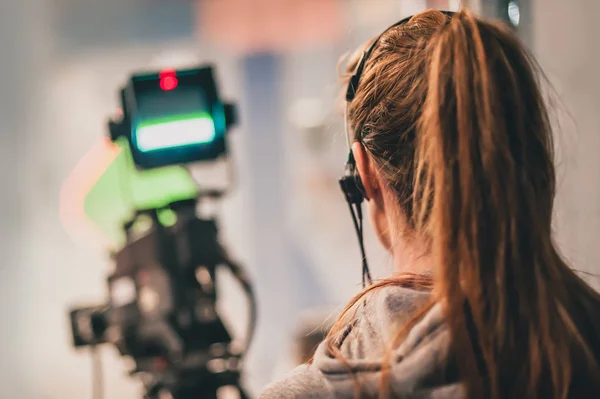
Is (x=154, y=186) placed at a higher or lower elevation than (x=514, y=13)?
lower

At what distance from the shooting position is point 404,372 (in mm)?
720

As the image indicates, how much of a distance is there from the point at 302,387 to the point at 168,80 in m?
0.65

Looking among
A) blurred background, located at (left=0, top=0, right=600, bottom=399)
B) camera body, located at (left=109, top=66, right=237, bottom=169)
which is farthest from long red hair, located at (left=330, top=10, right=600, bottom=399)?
blurred background, located at (left=0, top=0, right=600, bottom=399)

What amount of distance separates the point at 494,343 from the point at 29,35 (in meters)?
3.27

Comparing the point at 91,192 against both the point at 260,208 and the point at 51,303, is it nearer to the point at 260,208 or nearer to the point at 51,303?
the point at 51,303

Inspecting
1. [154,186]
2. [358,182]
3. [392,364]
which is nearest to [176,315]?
[154,186]

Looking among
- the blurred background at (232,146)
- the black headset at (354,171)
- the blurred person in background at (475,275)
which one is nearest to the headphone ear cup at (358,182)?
the black headset at (354,171)

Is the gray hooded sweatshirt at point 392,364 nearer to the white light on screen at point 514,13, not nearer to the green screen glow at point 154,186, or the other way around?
the green screen glow at point 154,186

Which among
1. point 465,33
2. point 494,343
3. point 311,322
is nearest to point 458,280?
point 494,343

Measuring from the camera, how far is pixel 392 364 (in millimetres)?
732

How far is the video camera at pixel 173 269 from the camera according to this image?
122 cm

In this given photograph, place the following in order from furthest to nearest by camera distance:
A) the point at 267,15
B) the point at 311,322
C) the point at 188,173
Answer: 1. the point at 267,15
2. the point at 311,322
3. the point at 188,173

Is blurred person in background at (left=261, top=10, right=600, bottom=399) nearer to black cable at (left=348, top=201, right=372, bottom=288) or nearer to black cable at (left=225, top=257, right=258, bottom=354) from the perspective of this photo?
black cable at (left=348, top=201, right=372, bottom=288)

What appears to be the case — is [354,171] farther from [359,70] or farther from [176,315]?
[176,315]
